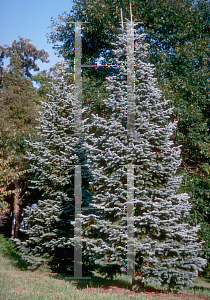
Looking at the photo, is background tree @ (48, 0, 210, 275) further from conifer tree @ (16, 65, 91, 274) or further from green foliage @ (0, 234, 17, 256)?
green foliage @ (0, 234, 17, 256)

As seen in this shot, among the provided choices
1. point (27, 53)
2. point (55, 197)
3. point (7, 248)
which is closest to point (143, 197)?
point (55, 197)

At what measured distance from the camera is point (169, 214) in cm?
681

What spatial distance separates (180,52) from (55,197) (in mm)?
9037

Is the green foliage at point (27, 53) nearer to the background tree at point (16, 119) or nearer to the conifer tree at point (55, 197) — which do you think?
the background tree at point (16, 119)

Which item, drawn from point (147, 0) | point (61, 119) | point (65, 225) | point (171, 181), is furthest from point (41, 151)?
point (147, 0)

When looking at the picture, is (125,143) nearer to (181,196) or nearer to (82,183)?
(181,196)

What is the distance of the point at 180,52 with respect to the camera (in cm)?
1345

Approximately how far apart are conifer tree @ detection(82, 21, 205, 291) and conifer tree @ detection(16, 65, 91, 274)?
2233 millimetres

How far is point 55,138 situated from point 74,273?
195 inches

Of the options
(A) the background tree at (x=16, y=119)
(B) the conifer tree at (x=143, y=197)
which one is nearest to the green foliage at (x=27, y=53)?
(A) the background tree at (x=16, y=119)

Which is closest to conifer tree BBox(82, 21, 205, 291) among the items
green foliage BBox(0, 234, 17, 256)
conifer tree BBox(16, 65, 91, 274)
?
conifer tree BBox(16, 65, 91, 274)

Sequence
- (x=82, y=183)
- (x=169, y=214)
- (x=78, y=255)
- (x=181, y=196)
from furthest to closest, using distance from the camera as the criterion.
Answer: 1. (x=82, y=183)
2. (x=78, y=255)
3. (x=181, y=196)
4. (x=169, y=214)

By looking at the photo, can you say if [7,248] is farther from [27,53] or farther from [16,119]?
[27,53]

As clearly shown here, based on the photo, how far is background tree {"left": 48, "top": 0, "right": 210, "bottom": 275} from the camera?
469 inches
